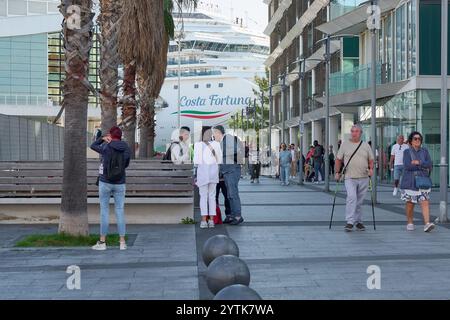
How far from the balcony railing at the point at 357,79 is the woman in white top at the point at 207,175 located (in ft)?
63.2

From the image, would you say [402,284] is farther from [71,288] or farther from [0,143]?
[0,143]

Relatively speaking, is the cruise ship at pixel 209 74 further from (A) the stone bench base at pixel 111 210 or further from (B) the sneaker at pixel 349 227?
(B) the sneaker at pixel 349 227

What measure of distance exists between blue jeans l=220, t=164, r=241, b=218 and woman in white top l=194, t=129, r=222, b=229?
0.60 meters

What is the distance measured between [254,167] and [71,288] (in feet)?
89.0

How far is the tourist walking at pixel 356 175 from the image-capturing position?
A: 1341 centimetres

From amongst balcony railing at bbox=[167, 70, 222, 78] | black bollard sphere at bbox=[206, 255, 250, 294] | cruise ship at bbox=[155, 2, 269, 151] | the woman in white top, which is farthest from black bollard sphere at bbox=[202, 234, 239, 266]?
balcony railing at bbox=[167, 70, 222, 78]

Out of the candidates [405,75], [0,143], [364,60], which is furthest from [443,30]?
[364,60]

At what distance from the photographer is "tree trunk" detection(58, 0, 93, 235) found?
38.9 feet

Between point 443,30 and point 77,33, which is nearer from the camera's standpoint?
point 77,33

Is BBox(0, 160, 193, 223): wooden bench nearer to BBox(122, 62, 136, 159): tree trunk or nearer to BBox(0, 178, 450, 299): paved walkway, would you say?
BBox(0, 178, 450, 299): paved walkway

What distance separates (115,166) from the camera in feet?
36.7

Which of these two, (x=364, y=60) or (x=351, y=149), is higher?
(x=364, y=60)

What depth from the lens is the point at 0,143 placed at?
1745 cm

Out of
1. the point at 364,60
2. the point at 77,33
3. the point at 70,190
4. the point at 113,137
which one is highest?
the point at 364,60
